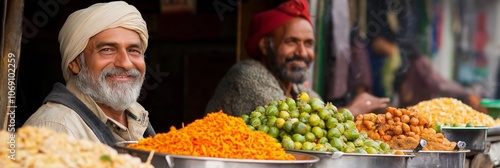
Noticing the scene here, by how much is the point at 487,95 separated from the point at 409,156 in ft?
26.4

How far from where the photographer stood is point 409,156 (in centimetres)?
337

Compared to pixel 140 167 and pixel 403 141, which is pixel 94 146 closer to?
pixel 140 167

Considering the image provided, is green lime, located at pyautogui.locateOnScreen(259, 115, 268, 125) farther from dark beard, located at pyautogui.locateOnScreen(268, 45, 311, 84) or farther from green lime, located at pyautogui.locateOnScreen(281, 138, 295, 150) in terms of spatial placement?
dark beard, located at pyautogui.locateOnScreen(268, 45, 311, 84)

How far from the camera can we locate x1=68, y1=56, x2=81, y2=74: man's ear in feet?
12.8

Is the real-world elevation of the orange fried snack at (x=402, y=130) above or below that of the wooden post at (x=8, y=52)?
below

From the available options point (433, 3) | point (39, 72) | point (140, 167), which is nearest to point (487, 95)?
point (433, 3)

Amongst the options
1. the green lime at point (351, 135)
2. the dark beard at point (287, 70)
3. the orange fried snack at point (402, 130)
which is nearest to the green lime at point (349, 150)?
the green lime at point (351, 135)

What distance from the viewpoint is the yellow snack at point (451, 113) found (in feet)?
16.2

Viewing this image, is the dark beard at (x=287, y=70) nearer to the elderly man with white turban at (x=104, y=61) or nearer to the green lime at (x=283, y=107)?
the elderly man with white turban at (x=104, y=61)

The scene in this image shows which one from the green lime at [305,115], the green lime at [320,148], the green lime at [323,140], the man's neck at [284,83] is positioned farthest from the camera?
the man's neck at [284,83]

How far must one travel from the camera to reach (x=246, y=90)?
222 inches

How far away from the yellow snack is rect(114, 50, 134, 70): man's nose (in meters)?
1.95

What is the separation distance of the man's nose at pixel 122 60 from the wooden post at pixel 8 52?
487mm

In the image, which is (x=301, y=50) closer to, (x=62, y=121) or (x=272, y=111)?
(x=272, y=111)
